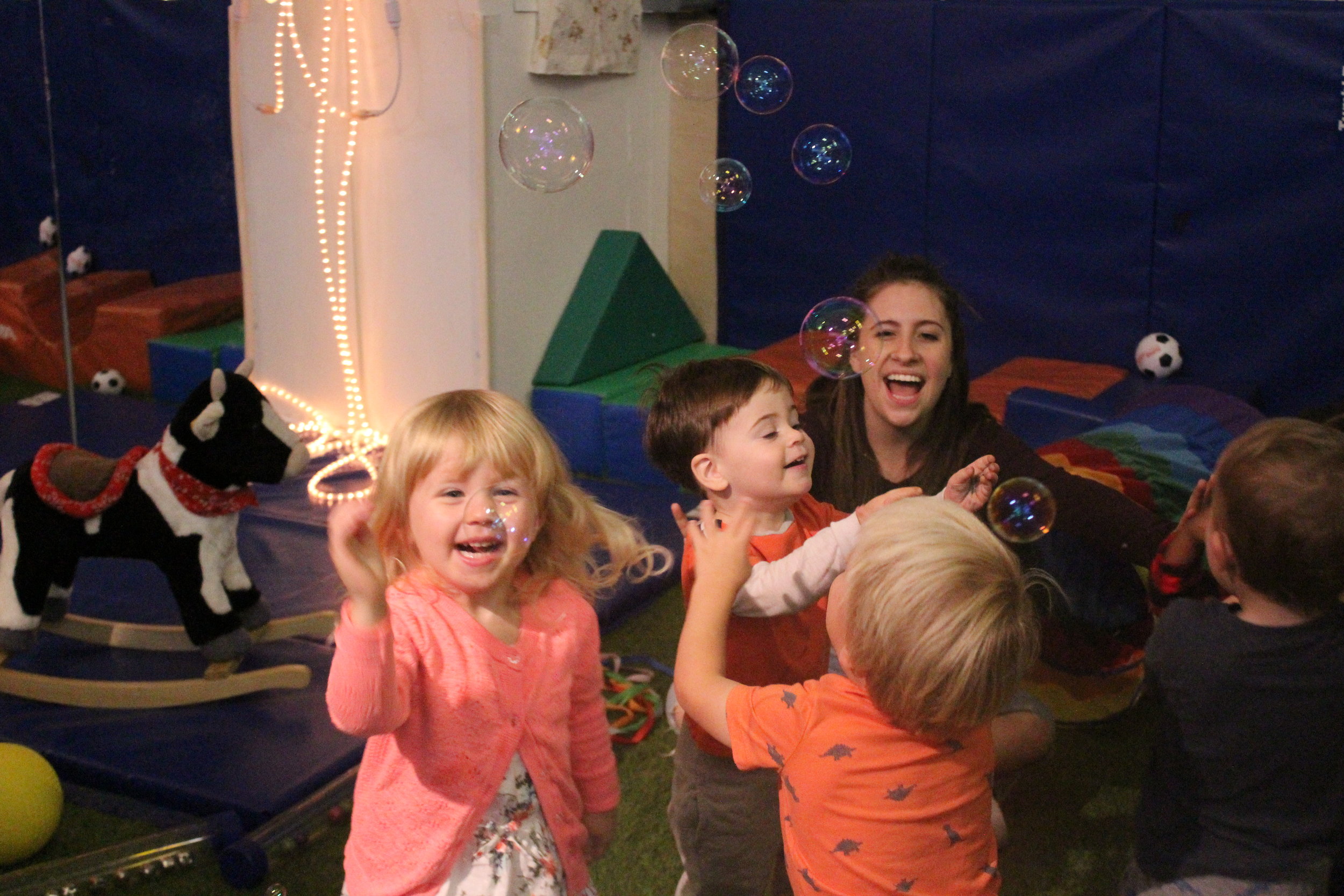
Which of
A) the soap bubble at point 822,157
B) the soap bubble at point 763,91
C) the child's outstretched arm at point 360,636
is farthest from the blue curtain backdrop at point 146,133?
the child's outstretched arm at point 360,636

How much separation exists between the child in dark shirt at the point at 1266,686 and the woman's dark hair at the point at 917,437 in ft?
2.05

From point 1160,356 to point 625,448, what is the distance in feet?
7.39

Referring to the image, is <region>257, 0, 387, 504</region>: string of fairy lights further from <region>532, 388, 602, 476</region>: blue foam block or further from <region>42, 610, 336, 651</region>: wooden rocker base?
<region>42, 610, 336, 651</region>: wooden rocker base

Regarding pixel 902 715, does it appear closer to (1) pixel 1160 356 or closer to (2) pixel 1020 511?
(2) pixel 1020 511

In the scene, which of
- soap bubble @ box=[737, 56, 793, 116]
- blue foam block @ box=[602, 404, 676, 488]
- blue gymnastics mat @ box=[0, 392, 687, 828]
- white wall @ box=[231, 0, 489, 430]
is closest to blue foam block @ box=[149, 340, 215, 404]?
white wall @ box=[231, 0, 489, 430]

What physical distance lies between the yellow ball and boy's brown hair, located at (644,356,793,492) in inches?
60.7

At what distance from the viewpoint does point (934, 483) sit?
237 centimetres

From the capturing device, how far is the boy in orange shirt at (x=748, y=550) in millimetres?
1902

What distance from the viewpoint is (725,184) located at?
381 cm

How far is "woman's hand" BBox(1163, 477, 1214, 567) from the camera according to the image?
204cm

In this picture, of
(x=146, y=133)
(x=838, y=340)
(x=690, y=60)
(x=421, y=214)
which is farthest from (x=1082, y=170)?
(x=146, y=133)

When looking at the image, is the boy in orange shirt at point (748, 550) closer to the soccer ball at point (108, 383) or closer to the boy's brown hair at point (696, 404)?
the boy's brown hair at point (696, 404)

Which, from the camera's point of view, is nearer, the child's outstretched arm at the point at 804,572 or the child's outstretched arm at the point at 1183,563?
the child's outstretched arm at the point at 804,572

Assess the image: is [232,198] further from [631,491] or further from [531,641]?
[531,641]
